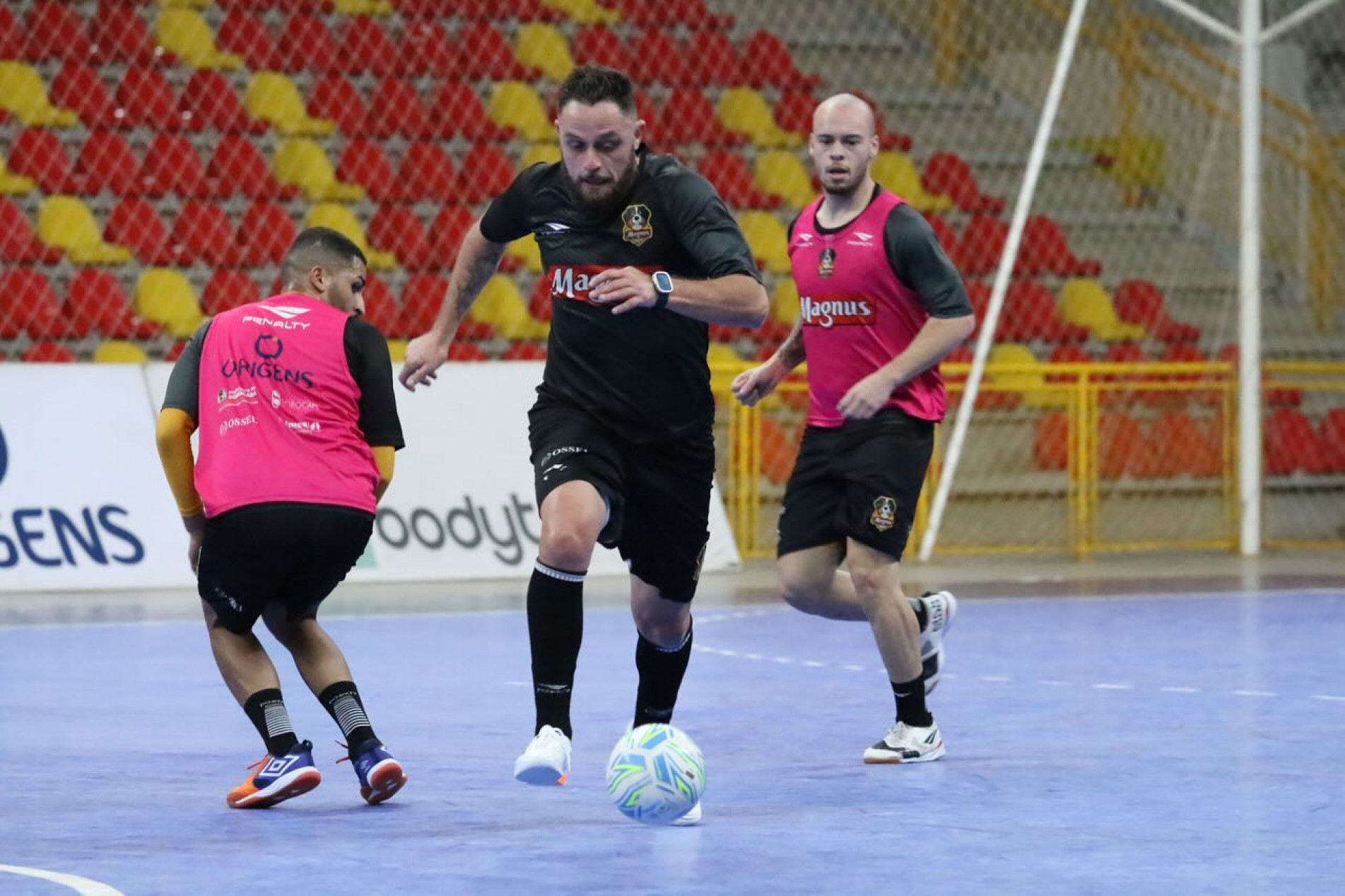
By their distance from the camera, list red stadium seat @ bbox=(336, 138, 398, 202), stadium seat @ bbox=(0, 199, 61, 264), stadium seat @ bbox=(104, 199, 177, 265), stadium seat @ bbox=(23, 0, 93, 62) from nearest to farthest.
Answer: stadium seat @ bbox=(0, 199, 61, 264), stadium seat @ bbox=(104, 199, 177, 265), stadium seat @ bbox=(23, 0, 93, 62), red stadium seat @ bbox=(336, 138, 398, 202)

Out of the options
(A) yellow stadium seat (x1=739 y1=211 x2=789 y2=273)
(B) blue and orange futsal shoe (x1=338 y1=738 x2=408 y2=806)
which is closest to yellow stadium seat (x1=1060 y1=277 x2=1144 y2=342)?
(A) yellow stadium seat (x1=739 y1=211 x2=789 y2=273)

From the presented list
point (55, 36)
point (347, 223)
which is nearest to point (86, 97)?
point (55, 36)

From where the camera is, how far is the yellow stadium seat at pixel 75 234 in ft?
50.5

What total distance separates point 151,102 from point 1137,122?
8.86 meters

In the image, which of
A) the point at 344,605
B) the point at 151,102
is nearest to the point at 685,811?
the point at 344,605

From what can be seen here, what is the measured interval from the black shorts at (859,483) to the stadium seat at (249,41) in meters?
10.7

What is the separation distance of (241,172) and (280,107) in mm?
920

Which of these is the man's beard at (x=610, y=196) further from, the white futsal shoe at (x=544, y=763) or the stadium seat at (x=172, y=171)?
the stadium seat at (x=172, y=171)

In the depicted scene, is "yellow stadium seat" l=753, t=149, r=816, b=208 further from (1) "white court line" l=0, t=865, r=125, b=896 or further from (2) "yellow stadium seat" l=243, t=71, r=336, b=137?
(1) "white court line" l=0, t=865, r=125, b=896

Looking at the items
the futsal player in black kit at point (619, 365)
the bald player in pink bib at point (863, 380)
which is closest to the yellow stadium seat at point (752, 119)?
the bald player in pink bib at point (863, 380)

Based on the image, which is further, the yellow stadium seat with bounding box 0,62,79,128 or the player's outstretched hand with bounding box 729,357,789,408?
the yellow stadium seat with bounding box 0,62,79,128

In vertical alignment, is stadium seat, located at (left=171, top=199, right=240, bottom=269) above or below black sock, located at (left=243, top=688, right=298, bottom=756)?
above

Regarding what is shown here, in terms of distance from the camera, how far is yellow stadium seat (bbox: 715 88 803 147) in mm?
18750

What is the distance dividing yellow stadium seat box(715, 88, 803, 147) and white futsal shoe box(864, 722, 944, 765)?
1237cm
